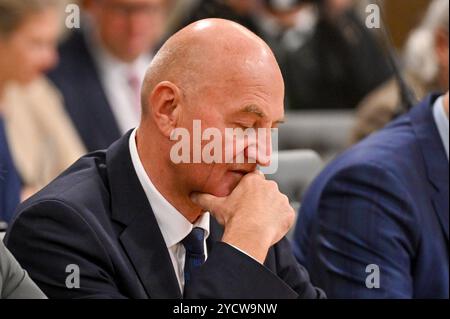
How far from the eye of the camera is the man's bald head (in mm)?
1361

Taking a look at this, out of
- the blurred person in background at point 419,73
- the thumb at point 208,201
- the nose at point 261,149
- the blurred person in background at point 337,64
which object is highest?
the blurred person in background at point 337,64

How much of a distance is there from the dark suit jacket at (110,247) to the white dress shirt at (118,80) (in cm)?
49

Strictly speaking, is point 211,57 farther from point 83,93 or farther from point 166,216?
point 83,93

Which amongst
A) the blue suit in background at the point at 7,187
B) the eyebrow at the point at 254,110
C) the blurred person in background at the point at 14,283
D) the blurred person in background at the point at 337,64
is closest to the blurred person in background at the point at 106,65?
the blue suit in background at the point at 7,187

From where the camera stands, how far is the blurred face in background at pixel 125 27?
1926 mm

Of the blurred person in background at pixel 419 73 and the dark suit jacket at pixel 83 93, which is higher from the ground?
the blurred person in background at pixel 419 73

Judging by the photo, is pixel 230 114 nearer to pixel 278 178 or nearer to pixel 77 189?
pixel 77 189

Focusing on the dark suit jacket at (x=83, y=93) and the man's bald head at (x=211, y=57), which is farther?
the dark suit jacket at (x=83, y=93)

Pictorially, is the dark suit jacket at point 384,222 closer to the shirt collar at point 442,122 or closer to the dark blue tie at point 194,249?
the shirt collar at point 442,122

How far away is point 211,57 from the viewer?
1.36 meters

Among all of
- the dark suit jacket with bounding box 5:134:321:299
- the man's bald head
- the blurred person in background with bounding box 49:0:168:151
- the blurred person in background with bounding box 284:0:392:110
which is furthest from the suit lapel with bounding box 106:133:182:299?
the blurred person in background with bounding box 284:0:392:110

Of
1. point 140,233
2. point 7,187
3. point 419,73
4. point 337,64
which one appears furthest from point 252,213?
point 337,64

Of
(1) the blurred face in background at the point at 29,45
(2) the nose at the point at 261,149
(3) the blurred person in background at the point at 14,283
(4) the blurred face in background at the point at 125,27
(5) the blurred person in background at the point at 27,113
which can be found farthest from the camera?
(4) the blurred face in background at the point at 125,27

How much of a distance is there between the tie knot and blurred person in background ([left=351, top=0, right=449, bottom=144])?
1007 millimetres
